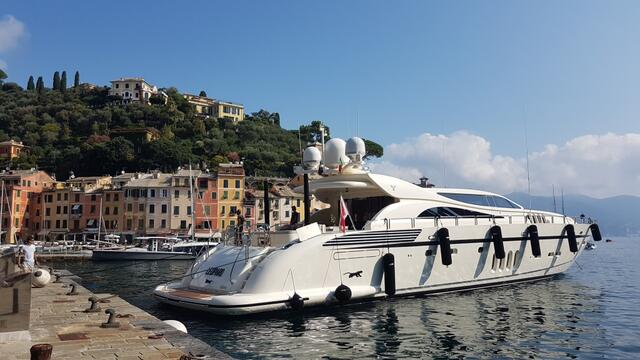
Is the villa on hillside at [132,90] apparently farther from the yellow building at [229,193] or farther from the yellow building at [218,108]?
the yellow building at [229,193]

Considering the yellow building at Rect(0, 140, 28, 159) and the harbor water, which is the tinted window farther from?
the yellow building at Rect(0, 140, 28, 159)

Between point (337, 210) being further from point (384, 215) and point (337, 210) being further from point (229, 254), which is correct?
point (229, 254)

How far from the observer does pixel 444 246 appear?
19.2 metres

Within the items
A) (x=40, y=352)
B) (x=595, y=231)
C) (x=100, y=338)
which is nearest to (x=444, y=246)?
(x=595, y=231)

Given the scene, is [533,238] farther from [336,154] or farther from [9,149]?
[9,149]

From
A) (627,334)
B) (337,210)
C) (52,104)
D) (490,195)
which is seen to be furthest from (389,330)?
(52,104)

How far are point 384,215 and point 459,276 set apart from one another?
3.95m

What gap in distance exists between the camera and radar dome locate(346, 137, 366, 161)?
22.4m

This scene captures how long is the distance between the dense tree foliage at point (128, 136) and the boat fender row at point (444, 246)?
225 feet

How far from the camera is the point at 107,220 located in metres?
67.5

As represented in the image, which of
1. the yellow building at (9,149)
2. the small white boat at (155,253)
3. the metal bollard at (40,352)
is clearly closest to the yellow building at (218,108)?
the yellow building at (9,149)

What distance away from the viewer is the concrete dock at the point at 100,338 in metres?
7.94

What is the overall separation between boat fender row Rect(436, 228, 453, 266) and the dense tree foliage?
6843cm

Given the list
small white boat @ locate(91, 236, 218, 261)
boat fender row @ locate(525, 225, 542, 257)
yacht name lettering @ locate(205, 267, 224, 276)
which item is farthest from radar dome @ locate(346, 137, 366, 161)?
small white boat @ locate(91, 236, 218, 261)
